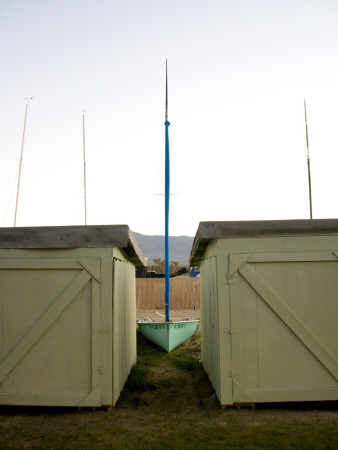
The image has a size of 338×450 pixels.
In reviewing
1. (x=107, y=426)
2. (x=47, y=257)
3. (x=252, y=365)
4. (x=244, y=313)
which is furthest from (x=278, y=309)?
(x=47, y=257)

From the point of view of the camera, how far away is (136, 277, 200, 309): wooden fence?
30.1m

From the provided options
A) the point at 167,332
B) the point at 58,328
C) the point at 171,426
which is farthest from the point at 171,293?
the point at 171,426

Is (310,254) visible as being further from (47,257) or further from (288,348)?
(47,257)

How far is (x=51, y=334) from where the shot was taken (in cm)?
664

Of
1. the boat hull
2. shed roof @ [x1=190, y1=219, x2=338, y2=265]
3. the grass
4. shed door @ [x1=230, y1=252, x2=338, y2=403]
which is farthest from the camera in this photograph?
the boat hull

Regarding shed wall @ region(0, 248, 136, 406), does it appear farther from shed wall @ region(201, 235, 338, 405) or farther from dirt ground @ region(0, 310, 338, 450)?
shed wall @ region(201, 235, 338, 405)

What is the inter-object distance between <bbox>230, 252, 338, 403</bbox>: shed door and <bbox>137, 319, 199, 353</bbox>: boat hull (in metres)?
7.00

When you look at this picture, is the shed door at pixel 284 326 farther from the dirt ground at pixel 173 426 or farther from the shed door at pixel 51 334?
the shed door at pixel 51 334

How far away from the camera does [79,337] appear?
21.7 feet

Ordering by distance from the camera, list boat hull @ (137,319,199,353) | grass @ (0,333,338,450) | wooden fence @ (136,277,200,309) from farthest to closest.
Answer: wooden fence @ (136,277,200,309)
boat hull @ (137,319,199,353)
grass @ (0,333,338,450)

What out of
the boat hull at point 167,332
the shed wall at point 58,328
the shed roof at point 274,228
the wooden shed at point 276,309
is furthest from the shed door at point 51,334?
the boat hull at point 167,332

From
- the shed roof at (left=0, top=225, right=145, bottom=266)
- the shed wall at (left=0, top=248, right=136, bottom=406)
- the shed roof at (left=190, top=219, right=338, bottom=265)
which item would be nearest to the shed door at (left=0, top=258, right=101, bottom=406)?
the shed wall at (left=0, top=248, right=136, bottom=406)

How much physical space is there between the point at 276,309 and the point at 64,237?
3402 millimetres

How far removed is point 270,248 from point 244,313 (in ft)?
3.51
